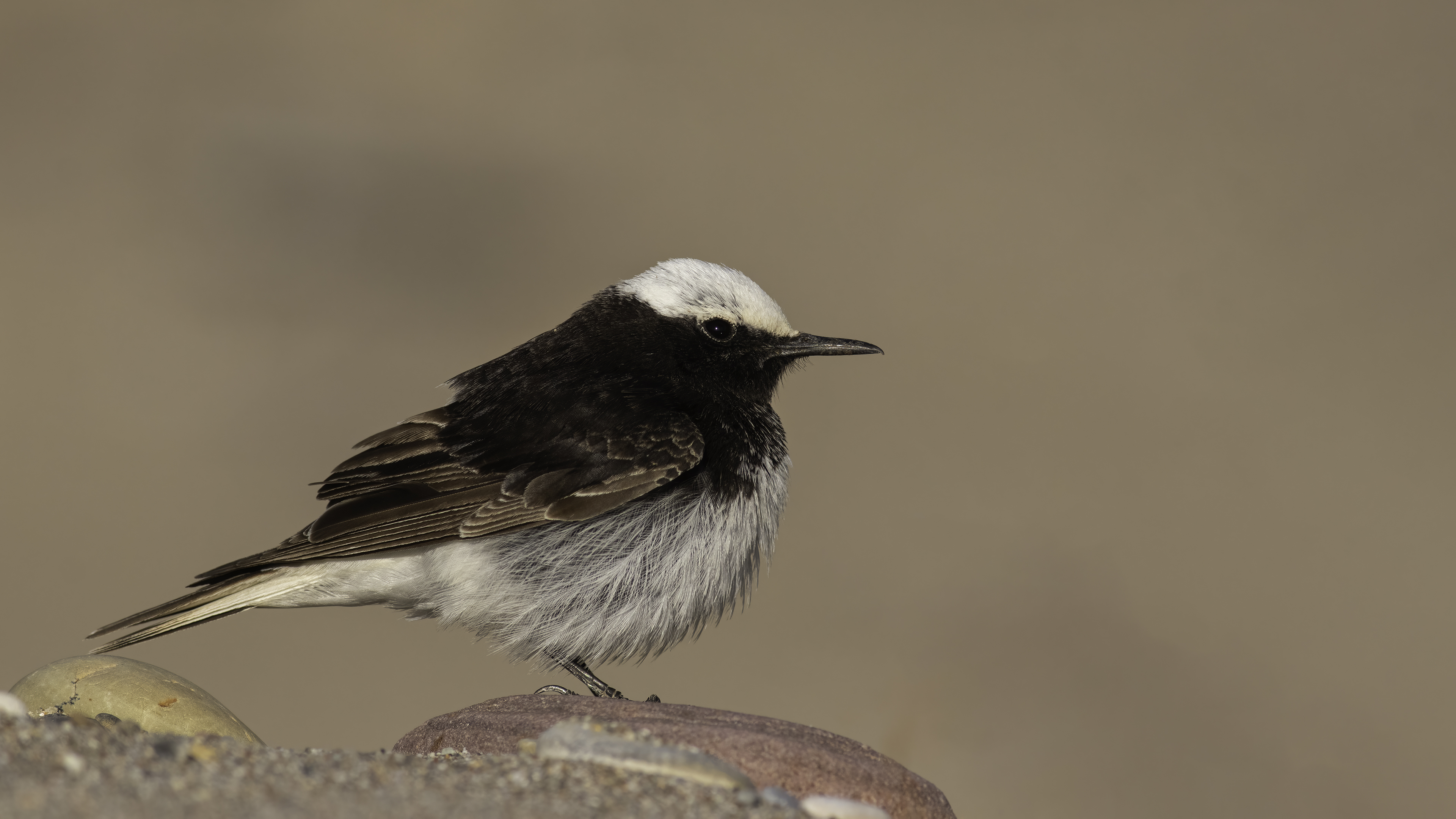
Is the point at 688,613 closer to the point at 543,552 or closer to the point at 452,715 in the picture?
the point at 543,552

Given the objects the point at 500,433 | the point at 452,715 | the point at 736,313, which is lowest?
the point at 452,715

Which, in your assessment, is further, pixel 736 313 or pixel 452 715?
pixel 736 313

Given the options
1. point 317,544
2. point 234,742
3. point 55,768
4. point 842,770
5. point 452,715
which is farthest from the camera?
point 317,544

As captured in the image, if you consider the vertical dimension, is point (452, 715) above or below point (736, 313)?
below

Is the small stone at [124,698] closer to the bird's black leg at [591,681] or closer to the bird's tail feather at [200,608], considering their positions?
the bird's tail feather at [200,608]

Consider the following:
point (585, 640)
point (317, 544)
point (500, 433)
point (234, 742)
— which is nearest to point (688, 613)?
point (585, 640)

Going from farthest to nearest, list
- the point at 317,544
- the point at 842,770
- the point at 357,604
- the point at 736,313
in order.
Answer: the point at 736,313
the point at 357,604
the point at 317,544
the point at 842,770

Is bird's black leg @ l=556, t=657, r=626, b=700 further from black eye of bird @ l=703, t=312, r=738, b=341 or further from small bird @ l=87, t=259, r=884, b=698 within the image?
black eye of bird @ l=703, t=312, r=738, b=341

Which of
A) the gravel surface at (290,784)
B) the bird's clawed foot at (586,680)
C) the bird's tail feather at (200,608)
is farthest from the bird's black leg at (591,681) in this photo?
the gravel surface at (290,784)
